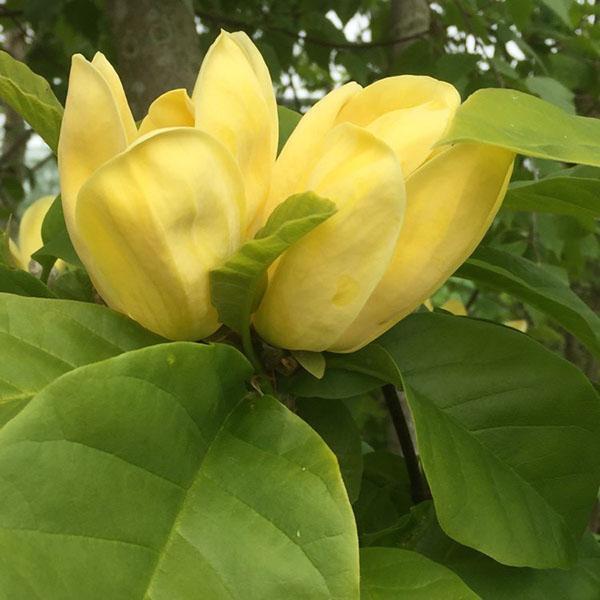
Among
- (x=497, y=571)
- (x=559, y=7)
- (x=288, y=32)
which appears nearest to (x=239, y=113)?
(x=497, y=571)

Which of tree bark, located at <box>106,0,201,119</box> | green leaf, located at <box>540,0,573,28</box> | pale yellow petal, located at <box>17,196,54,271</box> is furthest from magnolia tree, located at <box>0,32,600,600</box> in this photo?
tree bark, located at <box>106,0,201,119</box>

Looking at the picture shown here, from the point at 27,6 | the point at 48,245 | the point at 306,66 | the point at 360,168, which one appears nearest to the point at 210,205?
the point at 360,168

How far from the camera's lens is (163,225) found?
344 millimetres

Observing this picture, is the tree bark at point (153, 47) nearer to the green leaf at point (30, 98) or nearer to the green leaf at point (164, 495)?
the green leaf at point (30, 98)

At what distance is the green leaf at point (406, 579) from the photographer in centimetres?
36

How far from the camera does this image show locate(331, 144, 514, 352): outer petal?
36cm

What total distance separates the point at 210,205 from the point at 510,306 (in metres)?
2.02

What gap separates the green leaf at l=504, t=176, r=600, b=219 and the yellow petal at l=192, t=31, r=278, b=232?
0.13 m

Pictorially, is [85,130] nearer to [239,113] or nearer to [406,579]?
[239,113]

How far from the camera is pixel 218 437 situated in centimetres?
34

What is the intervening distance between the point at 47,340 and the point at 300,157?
5.1 inches

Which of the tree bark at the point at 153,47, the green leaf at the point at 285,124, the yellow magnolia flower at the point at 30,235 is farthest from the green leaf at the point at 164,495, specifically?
the tree bark at the point at 153,47

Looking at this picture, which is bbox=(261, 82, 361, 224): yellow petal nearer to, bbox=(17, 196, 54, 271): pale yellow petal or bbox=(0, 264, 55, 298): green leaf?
bbox=(0, 264, 55, 298): green leaf

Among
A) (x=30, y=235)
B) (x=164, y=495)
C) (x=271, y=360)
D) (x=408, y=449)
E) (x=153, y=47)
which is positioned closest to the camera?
(x=164, y=495)
